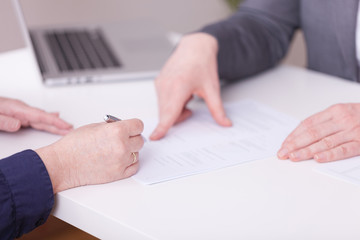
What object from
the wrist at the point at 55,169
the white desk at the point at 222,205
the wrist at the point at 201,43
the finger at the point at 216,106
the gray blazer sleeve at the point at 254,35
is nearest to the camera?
the white desk at the point at 222,205

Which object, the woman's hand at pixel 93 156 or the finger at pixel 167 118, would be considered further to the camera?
the finger at pixel 167 118

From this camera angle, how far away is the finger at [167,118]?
3.08 ft

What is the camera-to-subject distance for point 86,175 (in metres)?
0.77

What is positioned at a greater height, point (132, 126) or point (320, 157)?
point (132, 126)

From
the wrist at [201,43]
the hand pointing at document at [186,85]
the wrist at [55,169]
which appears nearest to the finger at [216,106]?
the hand pointing at document at [186,85]

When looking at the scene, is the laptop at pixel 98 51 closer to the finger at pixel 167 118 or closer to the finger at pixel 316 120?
the finger at pixel 167 118

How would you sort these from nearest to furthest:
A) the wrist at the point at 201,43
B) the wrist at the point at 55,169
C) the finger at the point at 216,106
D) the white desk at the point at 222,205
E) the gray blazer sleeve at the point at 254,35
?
the white desk at the point at 222,205
the wrist at the point at 55,169
the finger at the point at 216,106
the wrist at the point at 201,43
the gray blazer sleeve at the point at 254,35

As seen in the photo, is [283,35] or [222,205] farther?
[283,35]

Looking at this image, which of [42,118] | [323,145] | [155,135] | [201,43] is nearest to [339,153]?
[323,145]

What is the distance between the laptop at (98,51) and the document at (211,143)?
11.7 inches

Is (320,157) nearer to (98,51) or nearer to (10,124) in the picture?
(10,124)

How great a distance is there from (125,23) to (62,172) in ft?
3.36

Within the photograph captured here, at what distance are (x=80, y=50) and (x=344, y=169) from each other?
87cm

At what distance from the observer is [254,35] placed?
52.2 inches
